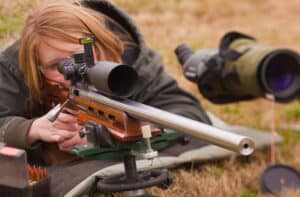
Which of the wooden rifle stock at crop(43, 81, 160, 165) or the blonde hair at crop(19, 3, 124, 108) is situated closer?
the wooden rifle stock at crop(43, 81, 160, 165)

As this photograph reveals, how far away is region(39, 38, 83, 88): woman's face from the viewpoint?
3248 millimetres

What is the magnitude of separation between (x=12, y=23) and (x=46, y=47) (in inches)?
23.9

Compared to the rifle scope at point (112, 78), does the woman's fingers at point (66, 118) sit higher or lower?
lower

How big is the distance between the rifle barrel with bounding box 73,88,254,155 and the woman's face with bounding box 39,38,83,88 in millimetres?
542

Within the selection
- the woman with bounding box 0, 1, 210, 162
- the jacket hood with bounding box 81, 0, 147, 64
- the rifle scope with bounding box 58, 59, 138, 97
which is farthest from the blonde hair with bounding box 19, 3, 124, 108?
the rifle scope with bounding box 58, 59, 138, 97

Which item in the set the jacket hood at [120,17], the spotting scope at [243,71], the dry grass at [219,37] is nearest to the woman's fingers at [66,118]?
the dry grass at [219,37]

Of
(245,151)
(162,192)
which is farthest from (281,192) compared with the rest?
(245,151)

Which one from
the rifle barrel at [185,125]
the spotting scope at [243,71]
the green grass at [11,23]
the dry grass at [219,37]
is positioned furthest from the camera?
the spotting scope at [243,71]

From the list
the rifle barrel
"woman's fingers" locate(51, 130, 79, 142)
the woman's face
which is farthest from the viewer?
the woman's face

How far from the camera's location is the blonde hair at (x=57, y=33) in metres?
3.29

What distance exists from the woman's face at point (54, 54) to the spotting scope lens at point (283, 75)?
1408mm

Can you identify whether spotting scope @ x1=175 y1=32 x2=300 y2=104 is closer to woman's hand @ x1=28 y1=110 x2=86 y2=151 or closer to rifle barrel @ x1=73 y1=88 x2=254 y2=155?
woman's hand @ x1=28 y1=110 x2=86 y2=151

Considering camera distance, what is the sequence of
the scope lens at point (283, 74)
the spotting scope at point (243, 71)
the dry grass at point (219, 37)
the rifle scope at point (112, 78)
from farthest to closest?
the scope lens at point (283, 74) → the spotting scope at point (243, 71) → the dry grass at point (219, 37) → the rifle scope at point (112, 78)

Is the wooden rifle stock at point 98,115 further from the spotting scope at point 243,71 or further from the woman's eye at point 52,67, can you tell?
the spotting scope at point 243,71
